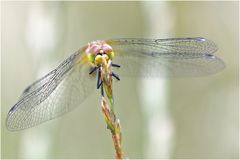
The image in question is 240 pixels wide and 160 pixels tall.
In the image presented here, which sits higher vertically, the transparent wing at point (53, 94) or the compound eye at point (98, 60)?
the compound eye at point (98, 60)

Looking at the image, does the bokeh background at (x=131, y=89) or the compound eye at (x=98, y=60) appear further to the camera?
the bokeh background at (x=131, y=89)

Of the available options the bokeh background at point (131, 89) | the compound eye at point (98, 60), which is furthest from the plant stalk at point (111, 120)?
the bokeh background at point (131, 89)

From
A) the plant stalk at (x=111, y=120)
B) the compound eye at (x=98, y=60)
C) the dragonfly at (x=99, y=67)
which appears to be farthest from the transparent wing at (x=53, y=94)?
the plant stalk at (x=111, y=120)

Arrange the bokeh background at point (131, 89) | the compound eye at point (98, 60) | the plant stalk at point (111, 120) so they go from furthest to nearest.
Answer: the bokeh background at point (131, 89) → the compound eye at point (98, 60) → the plant stalk at point (111, 120)

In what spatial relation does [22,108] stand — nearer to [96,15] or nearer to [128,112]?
[128,112]

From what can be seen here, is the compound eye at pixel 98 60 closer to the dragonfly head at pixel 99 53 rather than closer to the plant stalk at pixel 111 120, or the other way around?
the dragonfly head at pixel 99 53

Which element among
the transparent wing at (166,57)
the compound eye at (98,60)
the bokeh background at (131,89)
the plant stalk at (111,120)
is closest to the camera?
the plant stalk at (111,120)

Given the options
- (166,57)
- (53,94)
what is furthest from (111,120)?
(166,57)

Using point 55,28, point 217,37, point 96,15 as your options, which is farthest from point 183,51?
point 96,15

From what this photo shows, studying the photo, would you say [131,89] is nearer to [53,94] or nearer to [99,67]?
[53,94]
